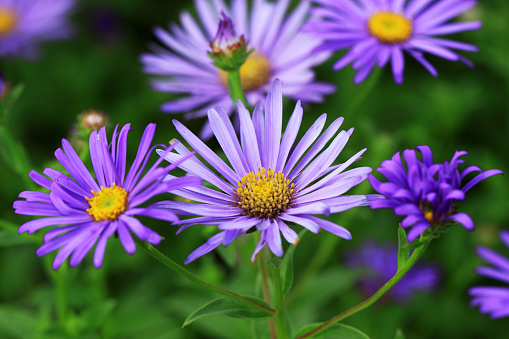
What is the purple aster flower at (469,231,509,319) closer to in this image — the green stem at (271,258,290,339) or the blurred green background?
the blurred green background

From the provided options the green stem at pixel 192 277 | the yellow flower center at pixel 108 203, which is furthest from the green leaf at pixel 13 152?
the green stem at pixel 192 277

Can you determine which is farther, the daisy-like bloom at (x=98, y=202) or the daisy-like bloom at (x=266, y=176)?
the daisy-like bloom at (x=266, y=176)

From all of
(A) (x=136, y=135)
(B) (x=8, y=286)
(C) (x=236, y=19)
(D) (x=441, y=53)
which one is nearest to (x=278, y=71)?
(C) (x=236, y=19)

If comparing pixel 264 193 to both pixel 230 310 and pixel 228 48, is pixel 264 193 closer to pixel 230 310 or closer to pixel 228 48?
pixel 230 310

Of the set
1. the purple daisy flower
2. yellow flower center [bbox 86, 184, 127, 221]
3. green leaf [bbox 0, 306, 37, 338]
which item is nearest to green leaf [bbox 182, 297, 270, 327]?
yellow flower center [bbox 86, 184, 127, 221]

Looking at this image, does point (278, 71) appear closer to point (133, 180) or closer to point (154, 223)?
point (154, 223)

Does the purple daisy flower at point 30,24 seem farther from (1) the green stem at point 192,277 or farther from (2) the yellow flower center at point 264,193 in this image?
(1) the green stem at point 192,277
